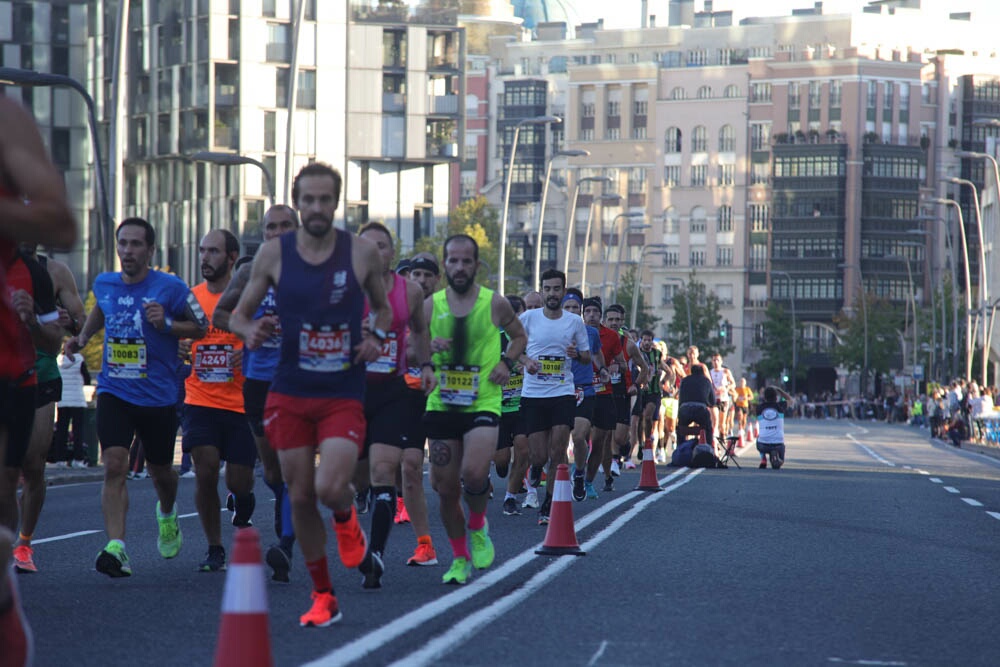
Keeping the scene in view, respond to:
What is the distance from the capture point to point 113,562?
33.7 feet

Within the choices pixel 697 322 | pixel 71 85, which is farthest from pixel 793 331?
pixel 71 85

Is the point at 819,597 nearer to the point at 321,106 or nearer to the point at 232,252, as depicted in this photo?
the point at 232,252

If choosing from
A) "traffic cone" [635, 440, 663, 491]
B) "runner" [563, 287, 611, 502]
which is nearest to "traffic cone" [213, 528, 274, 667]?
"runner" [563, 287, 611, 502]

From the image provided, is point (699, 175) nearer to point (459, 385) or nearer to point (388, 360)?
point (459, 385)

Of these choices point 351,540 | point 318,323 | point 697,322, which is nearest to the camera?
point 318,323

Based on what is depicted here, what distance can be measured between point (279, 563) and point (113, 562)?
3.02 ft

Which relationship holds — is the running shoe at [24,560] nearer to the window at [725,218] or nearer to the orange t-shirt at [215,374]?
the orange t-shirt at [215,374]

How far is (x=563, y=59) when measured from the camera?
568ft

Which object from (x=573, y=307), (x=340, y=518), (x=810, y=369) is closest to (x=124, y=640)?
(x=340, y=518)

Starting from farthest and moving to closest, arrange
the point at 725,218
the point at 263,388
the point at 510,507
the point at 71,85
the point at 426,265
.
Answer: the point at 725,218 < the point at 71,85 < the point at 510,507 < the point at 426,265 < the point at 263,388

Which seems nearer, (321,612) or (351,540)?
(321,612)

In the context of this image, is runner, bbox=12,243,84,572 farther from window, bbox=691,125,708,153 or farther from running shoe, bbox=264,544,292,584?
window, bbox=691,125,708,153

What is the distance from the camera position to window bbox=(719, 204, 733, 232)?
511ft

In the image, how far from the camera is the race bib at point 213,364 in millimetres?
11227
